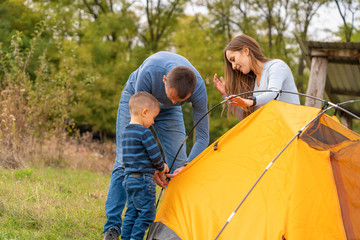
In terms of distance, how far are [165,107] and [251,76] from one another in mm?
814

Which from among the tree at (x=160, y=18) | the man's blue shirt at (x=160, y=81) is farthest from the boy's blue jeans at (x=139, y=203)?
the tree at (x=160, y=18)

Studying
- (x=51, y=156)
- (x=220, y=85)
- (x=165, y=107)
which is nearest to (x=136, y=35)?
(x=51, y=156)

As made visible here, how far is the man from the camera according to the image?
116 inches

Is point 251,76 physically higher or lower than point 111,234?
higher

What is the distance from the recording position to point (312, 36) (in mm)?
20500

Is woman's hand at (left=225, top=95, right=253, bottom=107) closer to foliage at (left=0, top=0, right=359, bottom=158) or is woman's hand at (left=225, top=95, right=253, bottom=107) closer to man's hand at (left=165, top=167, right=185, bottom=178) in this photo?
man's hand at (left=165, top=167, right=185, bottom=178)

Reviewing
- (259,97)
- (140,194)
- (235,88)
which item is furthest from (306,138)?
(140,194)

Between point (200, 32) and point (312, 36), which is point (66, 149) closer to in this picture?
point (200, 32)

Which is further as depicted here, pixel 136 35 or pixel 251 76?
pixel 136 35

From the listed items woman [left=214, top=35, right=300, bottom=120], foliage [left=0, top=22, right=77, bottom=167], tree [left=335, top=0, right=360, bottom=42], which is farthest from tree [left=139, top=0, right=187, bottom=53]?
woman [left=214, top=35, right=300, bottom=120]

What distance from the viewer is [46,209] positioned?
394cm

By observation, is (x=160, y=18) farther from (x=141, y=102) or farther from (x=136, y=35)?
(x=141, y=102)

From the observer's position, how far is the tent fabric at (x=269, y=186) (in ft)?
8.91

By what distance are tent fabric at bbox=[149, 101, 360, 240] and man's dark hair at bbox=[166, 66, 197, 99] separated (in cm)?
57
